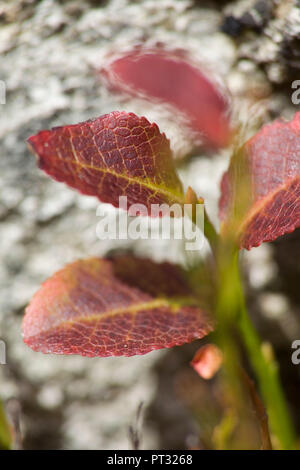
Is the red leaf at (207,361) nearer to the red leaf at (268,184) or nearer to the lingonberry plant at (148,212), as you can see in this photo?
the lingonberry plant at (148,212)

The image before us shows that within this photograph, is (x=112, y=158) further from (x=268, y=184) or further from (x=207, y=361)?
(x=207, y=361)

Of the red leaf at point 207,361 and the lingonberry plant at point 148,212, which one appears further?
the red leaf at point 207,361

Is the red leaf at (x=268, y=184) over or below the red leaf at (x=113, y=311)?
over

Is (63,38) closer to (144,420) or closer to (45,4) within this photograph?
(45,4)

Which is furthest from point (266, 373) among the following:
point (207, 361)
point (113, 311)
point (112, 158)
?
point (112, 158)

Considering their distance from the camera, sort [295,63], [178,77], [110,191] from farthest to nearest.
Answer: [295,63]
[178,77]
[110,191]

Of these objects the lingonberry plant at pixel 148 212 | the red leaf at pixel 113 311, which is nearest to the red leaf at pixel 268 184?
the lingonberry plant at pixel 148 212
